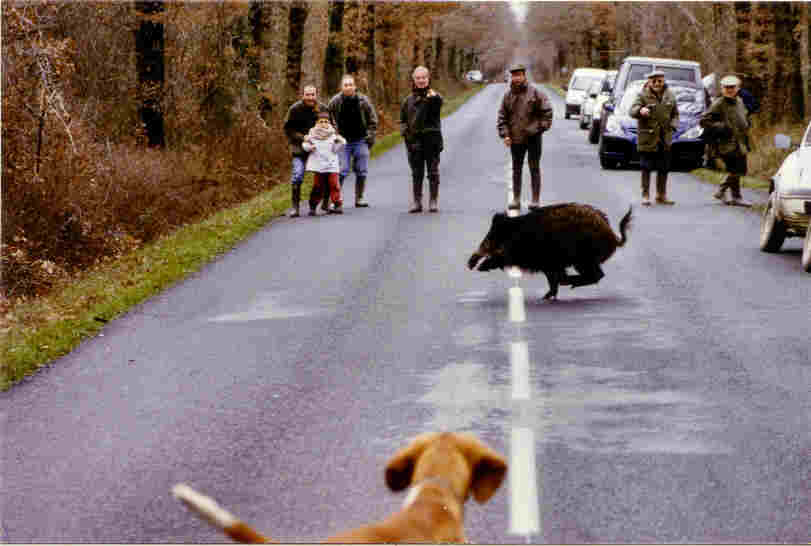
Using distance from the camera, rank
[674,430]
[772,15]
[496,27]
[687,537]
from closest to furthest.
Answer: [687,537], [674,430], [772,15], [496,27]

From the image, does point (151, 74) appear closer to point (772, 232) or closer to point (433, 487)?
point (772, 232)

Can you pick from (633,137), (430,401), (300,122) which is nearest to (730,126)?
(633,137)

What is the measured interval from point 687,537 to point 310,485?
187 centimetres

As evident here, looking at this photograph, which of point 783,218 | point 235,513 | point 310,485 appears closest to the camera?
point 235,513

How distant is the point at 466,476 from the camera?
3.18 metres

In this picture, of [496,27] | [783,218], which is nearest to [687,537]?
[783,218]

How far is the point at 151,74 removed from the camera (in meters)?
23.2

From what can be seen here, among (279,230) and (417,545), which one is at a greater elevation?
(417,545)

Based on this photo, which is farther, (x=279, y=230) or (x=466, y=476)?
(x=279, y=230)

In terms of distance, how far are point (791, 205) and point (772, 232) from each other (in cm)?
86

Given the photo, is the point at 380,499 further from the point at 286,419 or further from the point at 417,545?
the point at 417,545

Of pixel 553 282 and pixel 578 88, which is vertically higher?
pixel 578 88

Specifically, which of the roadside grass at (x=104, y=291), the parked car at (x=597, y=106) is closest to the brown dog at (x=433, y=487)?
the roadside grass at (x=104, y=291)

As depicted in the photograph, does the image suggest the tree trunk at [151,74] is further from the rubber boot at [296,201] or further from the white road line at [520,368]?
the white road line at [520,368]
